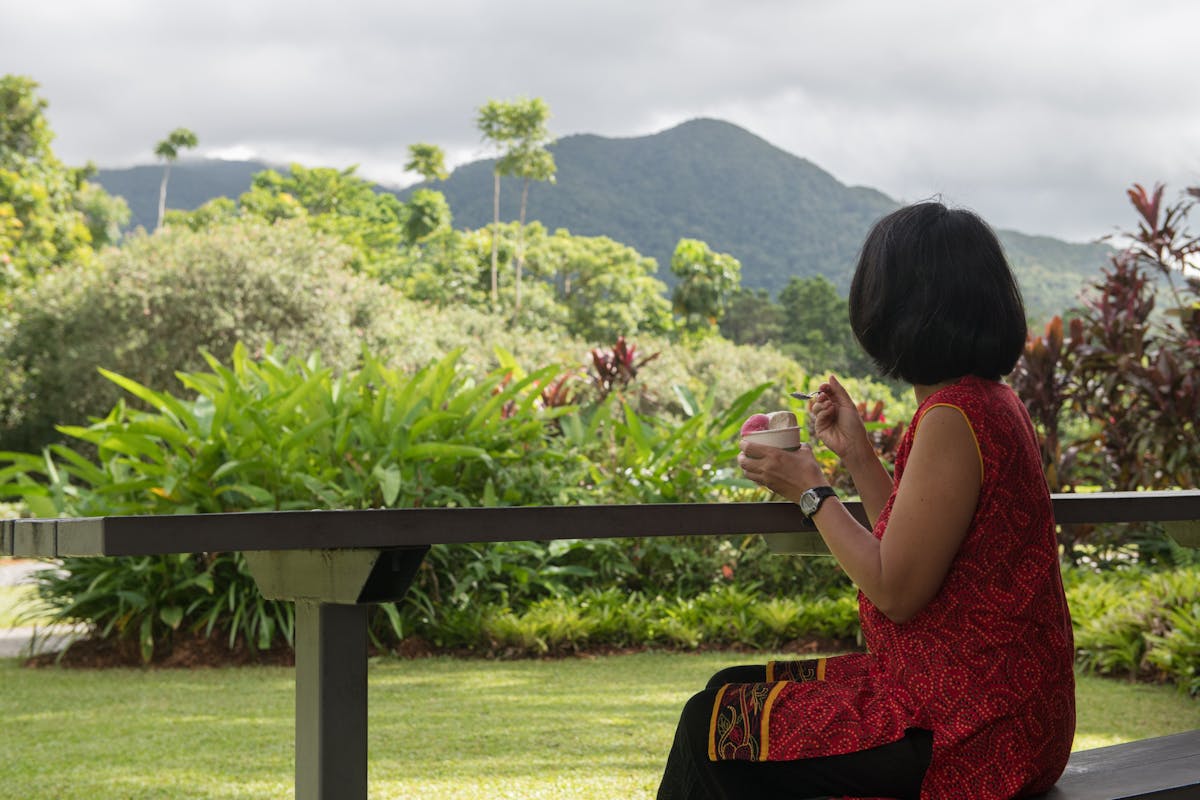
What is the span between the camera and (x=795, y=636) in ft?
18.6

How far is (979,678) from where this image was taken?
1.46 meters

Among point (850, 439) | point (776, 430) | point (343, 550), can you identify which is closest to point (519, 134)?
point (850, 439)

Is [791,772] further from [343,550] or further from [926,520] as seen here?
[343,550]

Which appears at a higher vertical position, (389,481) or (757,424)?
(757,424)

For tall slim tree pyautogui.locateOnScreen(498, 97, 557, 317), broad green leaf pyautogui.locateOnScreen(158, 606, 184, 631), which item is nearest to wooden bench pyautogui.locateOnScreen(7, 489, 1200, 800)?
broad green leaf pyautogui.locateOnScreen(158, 606, 184, 631)

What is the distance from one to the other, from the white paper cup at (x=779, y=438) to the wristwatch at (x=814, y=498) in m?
0.09

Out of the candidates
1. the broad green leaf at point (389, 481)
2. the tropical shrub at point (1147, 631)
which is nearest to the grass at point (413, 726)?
the tropical shrub at point (1147, 631)

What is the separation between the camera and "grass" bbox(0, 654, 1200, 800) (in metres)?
3.26

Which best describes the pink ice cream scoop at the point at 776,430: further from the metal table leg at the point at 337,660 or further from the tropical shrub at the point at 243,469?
the tropical shrub at the point at 243,469

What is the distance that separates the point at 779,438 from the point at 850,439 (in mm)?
208

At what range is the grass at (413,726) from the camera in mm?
3264

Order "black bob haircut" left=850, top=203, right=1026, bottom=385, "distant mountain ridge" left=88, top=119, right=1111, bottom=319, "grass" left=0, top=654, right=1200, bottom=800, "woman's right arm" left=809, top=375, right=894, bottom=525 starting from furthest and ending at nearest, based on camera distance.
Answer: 1. "distant mountain ridge" left=88, top=119, right=1111, bottom=319
2. "grass" left=0, top=654, right=1200, bottom=800
3. "woman's right arm" left=809, top=375, right=894, bottom=525
4. "black bob haircut" left=850, top=203, right=1026, bottom=385

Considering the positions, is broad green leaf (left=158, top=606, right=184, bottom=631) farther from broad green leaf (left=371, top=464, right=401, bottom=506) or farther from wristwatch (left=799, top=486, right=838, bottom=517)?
wristwatch (left=799, top=486, right=838, bottom=517)

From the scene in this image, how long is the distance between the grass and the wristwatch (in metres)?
1.78
